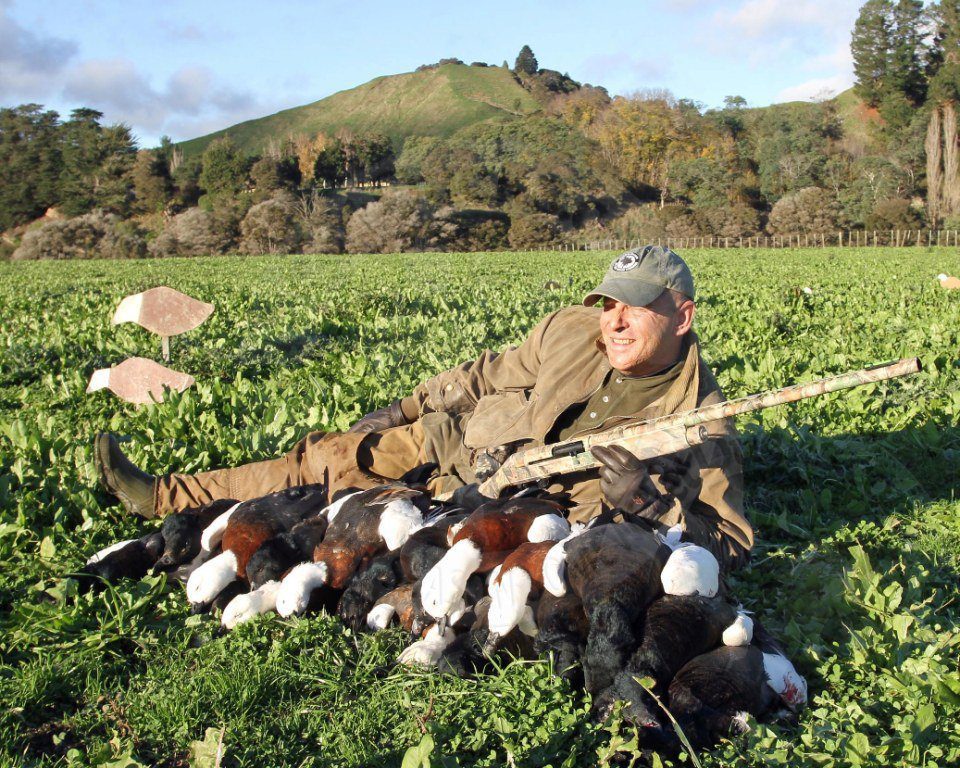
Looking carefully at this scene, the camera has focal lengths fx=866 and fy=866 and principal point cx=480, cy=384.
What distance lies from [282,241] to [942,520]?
Answer: 58.7 meters

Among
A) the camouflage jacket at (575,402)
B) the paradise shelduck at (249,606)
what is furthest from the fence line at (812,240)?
the paradise shelduck at (249,606)

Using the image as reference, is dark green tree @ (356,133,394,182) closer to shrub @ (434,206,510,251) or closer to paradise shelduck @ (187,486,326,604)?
shrub @ (434,206,510,251)

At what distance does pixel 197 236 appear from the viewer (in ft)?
197

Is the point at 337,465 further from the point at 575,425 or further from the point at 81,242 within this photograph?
the point at 81,242

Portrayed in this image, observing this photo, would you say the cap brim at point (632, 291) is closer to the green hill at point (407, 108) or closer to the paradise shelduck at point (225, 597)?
the paradise shelduck at point (225, 597)

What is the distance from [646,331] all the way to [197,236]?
60244mm

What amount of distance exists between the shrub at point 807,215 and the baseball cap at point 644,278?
6882 centimetres

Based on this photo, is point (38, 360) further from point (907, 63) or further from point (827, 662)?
point (907, 63)

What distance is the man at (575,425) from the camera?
3943 mm

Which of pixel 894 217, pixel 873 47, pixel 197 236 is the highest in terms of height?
pixel 873 47

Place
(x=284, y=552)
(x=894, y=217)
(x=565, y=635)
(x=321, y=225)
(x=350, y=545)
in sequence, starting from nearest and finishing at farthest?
1. (x=565, y=635)
2. (x=350, y=545)
3. (x=284, y=552)
4. (x=894, y=217)
5. (x=321, y=225)

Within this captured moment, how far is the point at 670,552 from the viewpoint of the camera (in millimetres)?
3250

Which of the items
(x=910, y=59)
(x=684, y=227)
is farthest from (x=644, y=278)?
(x=910, y=59)

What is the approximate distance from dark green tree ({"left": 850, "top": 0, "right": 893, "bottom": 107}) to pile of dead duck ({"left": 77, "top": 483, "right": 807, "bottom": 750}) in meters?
111
